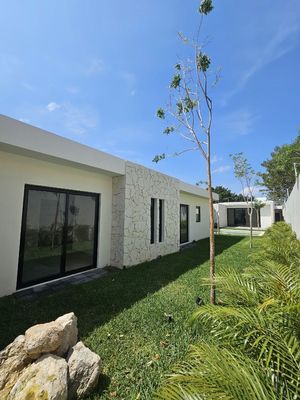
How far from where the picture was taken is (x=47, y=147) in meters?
5.27

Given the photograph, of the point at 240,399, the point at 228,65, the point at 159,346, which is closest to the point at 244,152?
the point at 228,65

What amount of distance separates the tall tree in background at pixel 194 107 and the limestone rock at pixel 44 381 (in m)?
3.14

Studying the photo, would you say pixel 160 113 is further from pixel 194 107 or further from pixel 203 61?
pixel 203 61

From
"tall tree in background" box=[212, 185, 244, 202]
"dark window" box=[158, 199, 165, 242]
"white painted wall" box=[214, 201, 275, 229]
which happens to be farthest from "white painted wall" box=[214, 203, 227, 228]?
"tall tree in background" box=[212, 185, 244, 202]

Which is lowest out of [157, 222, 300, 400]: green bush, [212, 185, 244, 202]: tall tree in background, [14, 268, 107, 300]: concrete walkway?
[14, 268, 107, 300]: concrete walkway

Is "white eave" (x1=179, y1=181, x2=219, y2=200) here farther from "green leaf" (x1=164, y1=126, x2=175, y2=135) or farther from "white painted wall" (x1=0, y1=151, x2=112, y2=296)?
"white painted wall" (x1=0, y1=151, x2=112, y2=296)

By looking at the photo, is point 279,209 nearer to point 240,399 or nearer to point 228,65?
point 228,65

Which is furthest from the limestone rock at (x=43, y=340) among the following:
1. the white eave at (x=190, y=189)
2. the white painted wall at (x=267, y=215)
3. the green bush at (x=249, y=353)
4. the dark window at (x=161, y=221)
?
the white painted wall at (x=267, y=215)

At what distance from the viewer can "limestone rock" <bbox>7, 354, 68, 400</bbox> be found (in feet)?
6.57

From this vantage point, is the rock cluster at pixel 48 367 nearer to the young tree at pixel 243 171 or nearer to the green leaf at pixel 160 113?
the green leaf at pixel 160 113

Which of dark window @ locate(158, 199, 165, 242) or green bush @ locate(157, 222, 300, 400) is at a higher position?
dark window @ locate(158, 199, 165, 242)

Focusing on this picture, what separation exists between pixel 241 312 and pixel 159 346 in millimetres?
1644

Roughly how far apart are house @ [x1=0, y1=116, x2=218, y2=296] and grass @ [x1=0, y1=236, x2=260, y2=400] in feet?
3.36

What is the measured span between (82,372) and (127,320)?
1553mm
